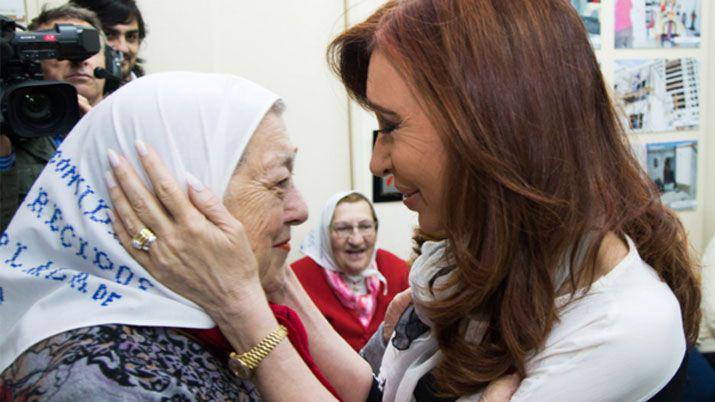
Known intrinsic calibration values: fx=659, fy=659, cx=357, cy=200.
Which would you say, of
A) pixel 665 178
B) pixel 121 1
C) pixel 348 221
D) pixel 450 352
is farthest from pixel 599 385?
pixel 665 178

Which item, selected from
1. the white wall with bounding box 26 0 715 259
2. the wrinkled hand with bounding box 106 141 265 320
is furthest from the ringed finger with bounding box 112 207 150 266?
the white wall with bounding box 26 0 715 259

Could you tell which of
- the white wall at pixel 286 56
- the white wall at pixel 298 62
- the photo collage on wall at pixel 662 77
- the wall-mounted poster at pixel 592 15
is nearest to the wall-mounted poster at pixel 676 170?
the photo collage on wall at pixel 662 77

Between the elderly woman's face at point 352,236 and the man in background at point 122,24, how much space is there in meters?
1.31

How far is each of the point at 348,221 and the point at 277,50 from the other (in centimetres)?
93

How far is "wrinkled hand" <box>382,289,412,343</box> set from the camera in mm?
1432

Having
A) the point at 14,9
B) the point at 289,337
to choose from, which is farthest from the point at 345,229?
the point at 289,337

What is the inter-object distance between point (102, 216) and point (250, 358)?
33 cm

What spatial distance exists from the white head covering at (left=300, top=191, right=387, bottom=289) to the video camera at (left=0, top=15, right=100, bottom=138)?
192 cm

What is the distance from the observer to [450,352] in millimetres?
1173

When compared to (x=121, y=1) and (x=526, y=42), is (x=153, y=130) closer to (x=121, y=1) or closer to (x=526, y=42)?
(x=526, y=42)

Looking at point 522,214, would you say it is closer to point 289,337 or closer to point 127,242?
point 289,337

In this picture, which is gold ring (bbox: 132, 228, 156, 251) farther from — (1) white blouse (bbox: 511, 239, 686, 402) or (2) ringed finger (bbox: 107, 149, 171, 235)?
(1) white blouse (bbox: 511, 239, 686, 402)

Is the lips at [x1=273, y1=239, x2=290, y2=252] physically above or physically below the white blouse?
above

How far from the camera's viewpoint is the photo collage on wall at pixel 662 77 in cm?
380
